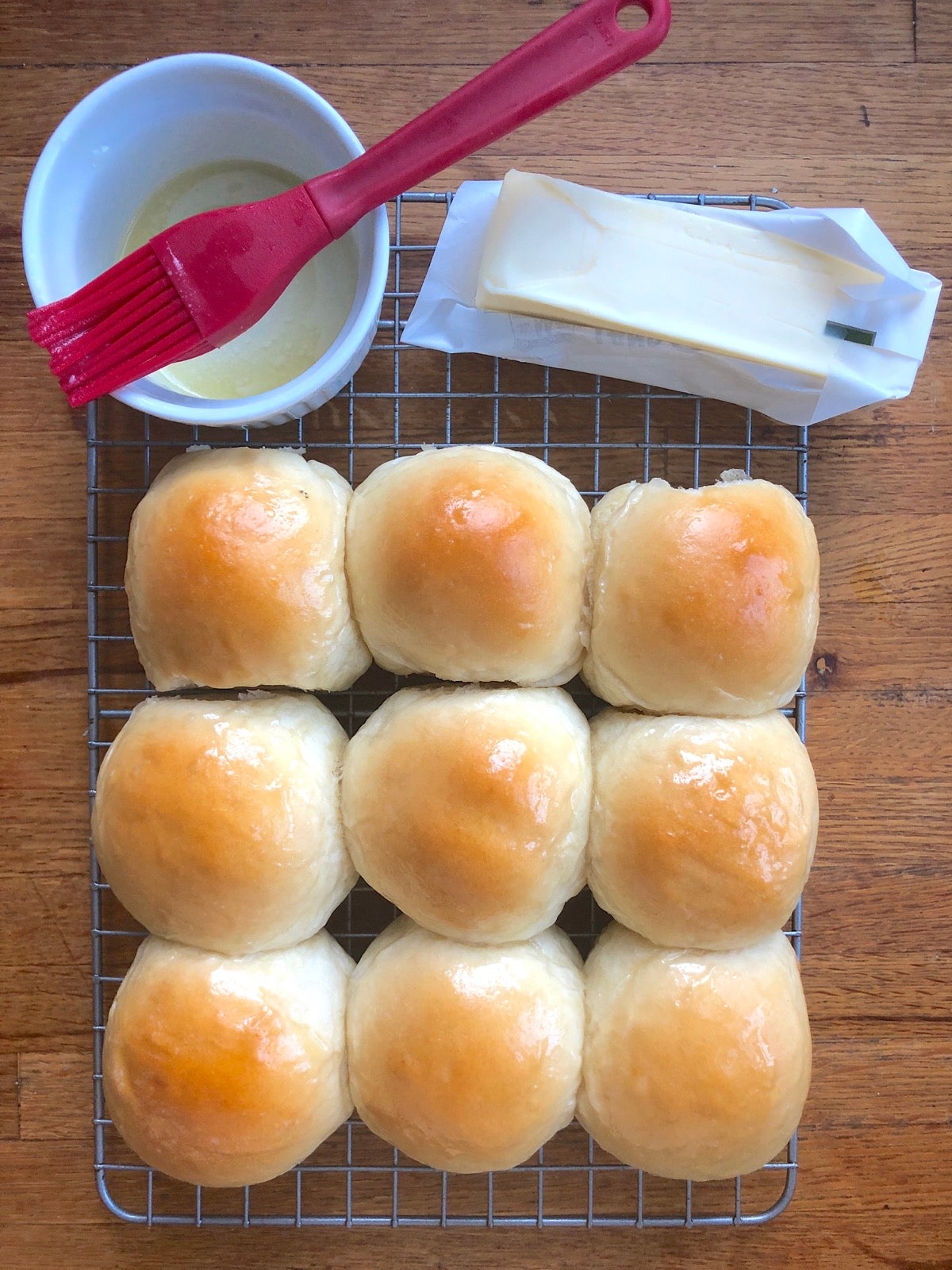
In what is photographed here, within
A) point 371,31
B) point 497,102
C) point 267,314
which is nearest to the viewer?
point 497,102

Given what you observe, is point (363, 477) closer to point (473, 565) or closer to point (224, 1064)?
point (473, 565)

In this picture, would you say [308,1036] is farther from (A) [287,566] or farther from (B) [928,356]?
(B) [928,356]

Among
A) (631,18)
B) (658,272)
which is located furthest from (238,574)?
(631,18)

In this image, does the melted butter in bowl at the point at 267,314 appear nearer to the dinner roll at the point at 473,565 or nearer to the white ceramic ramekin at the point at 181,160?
the white ceramic ramekin at the point at 181,160

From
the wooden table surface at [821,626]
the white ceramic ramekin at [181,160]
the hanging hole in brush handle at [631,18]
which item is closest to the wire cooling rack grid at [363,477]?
the wooden table surface at [821,626]

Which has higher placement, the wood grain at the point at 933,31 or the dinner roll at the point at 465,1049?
the wood grain at the point at 933,31

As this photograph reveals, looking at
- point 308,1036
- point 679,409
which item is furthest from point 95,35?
point 308,1036
